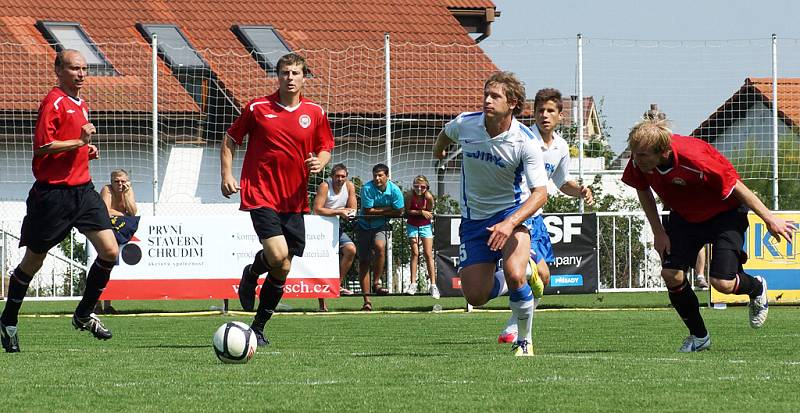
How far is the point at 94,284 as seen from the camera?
10.5 m

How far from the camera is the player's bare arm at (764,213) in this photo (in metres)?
8.93

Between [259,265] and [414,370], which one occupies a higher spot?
[259,265]

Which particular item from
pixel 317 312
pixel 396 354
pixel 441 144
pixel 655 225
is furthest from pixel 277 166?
pixel 317 312

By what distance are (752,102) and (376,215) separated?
7.17 meters

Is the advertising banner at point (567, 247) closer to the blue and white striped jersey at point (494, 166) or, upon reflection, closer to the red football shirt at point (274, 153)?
the red football shirt at point (274, 153)

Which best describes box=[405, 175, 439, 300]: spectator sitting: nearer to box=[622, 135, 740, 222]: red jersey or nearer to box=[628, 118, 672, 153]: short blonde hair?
box=[622, 135, 740, 222]: red jersey

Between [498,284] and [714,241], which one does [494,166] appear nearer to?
[498,284]

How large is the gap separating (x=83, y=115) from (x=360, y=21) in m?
25.5

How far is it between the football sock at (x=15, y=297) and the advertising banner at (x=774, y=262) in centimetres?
942

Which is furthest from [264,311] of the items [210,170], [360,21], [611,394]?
[360,21]

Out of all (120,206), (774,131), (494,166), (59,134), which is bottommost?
(120,206)

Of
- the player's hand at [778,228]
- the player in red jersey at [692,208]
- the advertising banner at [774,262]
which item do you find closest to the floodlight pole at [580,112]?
the advertising banner at [774,262]

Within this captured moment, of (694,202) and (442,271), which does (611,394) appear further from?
(442,271)

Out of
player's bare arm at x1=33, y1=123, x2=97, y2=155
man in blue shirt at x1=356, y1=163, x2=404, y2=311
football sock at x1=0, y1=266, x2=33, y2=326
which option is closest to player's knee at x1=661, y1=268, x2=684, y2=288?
player's bare arm at x1=33, y1=123, x2=97, y2=155
